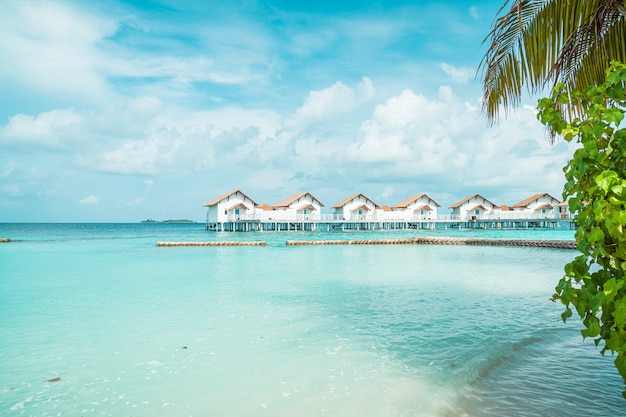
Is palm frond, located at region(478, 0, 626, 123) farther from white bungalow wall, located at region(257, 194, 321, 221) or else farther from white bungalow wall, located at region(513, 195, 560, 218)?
white bungalow wall, located at region(513, 195, 560, 218)

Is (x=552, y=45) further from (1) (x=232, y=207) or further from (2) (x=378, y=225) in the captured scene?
(2) (x=378, y=225)

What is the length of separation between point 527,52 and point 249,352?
470cm

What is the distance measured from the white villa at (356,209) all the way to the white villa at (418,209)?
3682 millimetres

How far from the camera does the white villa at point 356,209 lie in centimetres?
5194

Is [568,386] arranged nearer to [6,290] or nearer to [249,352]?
[249,352]

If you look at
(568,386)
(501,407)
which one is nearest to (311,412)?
(501,407)

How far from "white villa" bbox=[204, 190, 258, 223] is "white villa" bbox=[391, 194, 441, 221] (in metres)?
19.8

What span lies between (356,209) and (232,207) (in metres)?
15.9

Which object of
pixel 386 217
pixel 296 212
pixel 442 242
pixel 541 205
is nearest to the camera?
pixel 442 242

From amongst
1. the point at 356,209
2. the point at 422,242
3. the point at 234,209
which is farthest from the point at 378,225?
the point at 422,242

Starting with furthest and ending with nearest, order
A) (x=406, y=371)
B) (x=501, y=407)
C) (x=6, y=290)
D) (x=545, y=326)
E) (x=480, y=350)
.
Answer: (x=6, y=290)
(x=545, y=326)
(x=480, y=350)
(x=406, y=371)
(x=501, y=407)

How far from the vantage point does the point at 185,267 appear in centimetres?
1652

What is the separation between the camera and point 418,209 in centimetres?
5500

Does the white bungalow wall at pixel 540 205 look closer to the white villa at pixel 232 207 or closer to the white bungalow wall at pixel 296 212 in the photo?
the white bungalow wall at pixel 296 212
